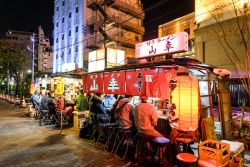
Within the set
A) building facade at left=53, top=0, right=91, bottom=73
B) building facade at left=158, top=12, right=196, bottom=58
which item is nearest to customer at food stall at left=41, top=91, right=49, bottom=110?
building facade at left=158, top=12, right=196, bottom=58

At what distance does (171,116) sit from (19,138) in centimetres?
895

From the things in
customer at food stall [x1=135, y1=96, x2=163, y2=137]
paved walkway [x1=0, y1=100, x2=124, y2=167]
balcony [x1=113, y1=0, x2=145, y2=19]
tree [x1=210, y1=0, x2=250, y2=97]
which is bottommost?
paved walkway [x1=0, y1=100, x2=124, y2=167]

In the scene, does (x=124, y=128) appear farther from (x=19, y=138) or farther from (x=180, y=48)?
(x=19, y=138)

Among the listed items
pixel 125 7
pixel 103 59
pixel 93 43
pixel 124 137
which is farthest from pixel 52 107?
pixel 125 7

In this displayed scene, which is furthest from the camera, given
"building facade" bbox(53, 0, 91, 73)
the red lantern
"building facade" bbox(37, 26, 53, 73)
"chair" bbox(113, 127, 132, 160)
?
"building facade" bbox(37, 26, 53, 73)

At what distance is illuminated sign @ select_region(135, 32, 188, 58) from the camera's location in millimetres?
10355

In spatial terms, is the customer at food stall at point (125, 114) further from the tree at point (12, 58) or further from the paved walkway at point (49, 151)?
the tree at point (12, 58)

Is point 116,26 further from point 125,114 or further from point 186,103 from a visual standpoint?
Result: point 186,103

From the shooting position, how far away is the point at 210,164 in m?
5.37

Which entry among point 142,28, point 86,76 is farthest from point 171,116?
point 142,28

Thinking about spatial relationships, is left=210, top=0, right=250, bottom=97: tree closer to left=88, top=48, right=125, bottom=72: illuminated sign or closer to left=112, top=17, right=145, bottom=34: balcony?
left=88, top=48, right=125, bottom=72: illuminated sign

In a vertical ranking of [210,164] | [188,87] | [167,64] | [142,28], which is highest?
[142,28]

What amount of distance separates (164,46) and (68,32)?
3829cm

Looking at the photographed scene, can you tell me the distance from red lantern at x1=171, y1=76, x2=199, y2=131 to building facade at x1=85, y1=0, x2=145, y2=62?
30724 millimetres
